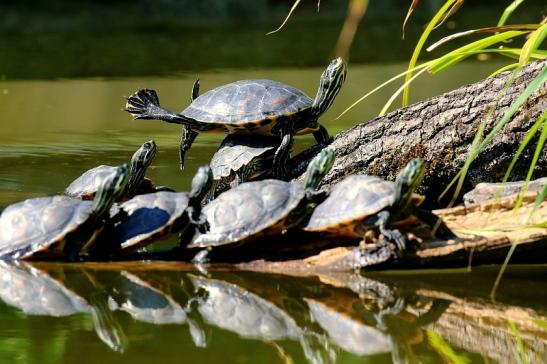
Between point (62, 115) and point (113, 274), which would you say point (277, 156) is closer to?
point (113, 274)

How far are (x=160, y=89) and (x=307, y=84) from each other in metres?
1.38

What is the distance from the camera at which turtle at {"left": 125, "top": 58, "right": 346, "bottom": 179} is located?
4508 mm

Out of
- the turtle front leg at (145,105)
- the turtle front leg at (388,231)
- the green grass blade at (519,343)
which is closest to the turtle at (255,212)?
the turtle front leg at (388,231)

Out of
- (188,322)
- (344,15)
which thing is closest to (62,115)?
(188,322)

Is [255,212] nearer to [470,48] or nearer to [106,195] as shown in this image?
[106,195]

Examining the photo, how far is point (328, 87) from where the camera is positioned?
15.2ft

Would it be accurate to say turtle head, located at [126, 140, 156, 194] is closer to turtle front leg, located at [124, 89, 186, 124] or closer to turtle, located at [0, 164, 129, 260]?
turtle front leg, located at [124, 89, 186, 124]

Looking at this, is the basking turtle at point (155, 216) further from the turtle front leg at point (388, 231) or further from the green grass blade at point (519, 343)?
the green grass blade at point (519, 343)

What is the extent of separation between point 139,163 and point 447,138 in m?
1.41

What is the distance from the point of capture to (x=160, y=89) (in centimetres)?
885

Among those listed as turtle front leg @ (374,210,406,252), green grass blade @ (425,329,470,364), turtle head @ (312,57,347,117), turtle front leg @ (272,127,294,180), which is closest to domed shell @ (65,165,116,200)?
turtle front leg @ (272,127,294,180)

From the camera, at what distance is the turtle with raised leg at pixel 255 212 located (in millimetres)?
3553

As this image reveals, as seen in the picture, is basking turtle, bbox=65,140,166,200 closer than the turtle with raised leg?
No

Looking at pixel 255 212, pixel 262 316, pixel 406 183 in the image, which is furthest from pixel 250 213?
pixel 262 316
